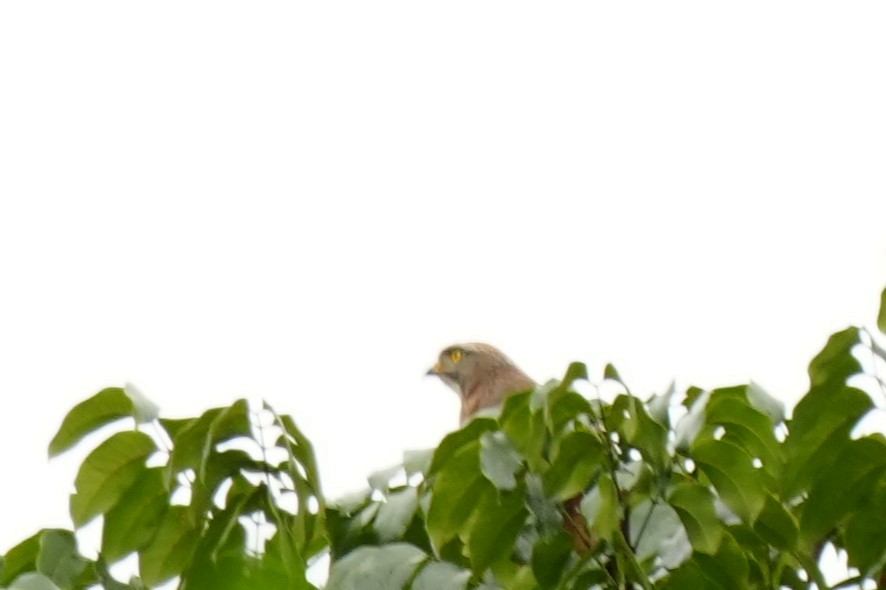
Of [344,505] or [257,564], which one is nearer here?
[257,564]

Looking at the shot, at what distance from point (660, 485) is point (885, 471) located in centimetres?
30

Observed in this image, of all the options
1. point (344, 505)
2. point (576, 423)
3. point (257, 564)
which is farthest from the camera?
point (344, 505)

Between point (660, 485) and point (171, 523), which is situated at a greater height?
point (660, 485)

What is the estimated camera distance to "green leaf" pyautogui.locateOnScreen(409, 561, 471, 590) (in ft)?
5.23

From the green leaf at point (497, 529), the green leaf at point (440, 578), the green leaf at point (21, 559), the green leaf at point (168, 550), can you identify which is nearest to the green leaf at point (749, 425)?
the green leaf at point (497, 529)

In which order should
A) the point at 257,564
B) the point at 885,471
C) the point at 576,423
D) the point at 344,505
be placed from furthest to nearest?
1. the point at 344,505
2. the point at 576,423
3. the point at 885,471
4. the point at 257,564

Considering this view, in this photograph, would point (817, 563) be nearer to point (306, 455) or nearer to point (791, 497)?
point (791, 497)

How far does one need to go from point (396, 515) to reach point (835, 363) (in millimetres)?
683

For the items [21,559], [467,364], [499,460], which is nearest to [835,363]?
[499,460]

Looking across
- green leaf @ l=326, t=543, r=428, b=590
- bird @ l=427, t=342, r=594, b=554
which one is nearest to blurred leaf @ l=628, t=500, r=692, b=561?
green leaf @ l=326, t=543, r=428, b=590

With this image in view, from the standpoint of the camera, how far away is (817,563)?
71.0 inches

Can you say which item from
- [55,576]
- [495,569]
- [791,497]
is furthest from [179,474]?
[791,497]

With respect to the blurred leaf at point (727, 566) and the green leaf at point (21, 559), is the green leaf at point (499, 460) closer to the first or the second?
the blurred leaf at point (727, 566)

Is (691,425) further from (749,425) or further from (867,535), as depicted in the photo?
(867,535)
